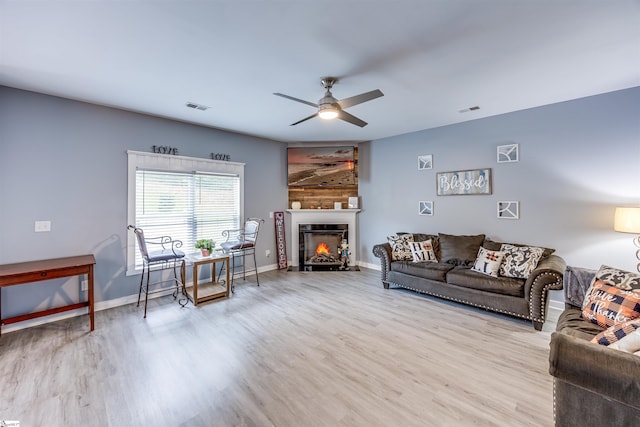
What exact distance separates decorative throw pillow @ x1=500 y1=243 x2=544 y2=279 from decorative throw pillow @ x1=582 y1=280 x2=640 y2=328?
3.37ft

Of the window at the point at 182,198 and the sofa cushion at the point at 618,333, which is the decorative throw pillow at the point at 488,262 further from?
the window at the point at 182,198

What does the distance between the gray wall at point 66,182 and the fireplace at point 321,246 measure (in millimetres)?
2943

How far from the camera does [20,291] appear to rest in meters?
2.99

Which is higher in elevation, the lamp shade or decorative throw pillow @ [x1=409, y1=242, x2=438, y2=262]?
the lamp shade

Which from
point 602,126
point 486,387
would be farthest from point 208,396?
point 602,126

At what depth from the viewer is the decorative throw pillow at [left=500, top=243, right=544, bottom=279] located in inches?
127

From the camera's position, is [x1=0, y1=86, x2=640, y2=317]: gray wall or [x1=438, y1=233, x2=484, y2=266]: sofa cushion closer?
[x1=0, y1=86, x2=640, y2=317]: gray wall

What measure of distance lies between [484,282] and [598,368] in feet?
7.28

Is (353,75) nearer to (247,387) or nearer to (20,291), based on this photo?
(247,387)

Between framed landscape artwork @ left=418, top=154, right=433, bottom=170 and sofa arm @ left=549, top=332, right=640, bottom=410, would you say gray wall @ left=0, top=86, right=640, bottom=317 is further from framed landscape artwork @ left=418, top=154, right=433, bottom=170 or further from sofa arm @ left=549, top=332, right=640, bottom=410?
sofa arm @ left=549, top=332, right=640, bottom=410

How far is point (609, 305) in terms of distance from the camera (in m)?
2.01

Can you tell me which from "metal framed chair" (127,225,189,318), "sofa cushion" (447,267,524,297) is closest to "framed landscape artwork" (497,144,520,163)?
"sofa cushion" (447,267,524,297)

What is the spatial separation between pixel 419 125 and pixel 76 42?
451 cm

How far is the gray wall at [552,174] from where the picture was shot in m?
3.14
